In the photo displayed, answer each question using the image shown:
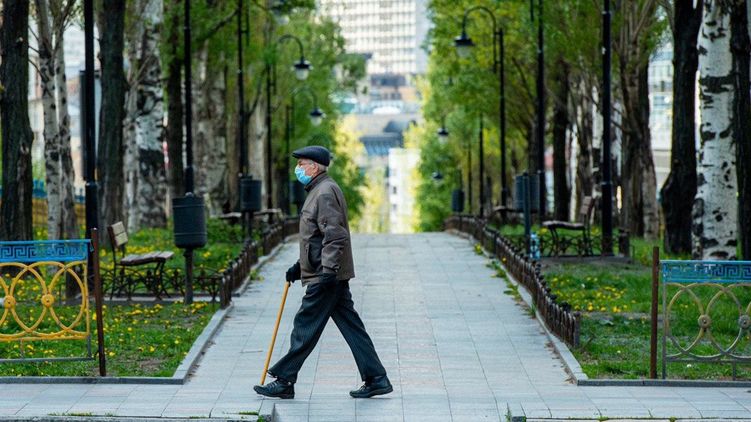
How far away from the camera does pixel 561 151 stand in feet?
138

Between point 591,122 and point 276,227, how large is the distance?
12.6 metres

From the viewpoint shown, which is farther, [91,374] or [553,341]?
[553,341]

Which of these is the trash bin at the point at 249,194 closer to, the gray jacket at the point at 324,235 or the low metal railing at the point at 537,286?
the low metal railing at the point at 537,286

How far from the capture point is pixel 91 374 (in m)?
13.0

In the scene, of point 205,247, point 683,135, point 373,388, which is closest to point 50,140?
point 205,247

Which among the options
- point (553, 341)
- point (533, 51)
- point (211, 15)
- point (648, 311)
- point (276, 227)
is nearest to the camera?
point (553, 341)

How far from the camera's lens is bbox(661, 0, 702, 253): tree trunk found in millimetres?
25750

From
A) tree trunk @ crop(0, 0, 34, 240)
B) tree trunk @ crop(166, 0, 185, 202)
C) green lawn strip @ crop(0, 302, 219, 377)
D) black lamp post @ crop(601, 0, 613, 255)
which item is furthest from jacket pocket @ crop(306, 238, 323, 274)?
tree trunk @ crop(166, 0, 185, 202)

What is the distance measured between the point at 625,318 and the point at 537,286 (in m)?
1.33

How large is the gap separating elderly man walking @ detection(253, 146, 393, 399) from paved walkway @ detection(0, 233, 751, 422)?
0.20 metres

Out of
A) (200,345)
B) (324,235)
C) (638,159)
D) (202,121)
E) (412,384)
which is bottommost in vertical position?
(412,384)

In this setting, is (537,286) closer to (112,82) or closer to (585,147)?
(112,82)

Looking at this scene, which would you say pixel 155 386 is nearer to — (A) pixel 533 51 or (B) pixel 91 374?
(B) pixel 91 374

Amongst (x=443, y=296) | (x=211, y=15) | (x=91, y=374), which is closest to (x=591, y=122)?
(x=211, y=15)
